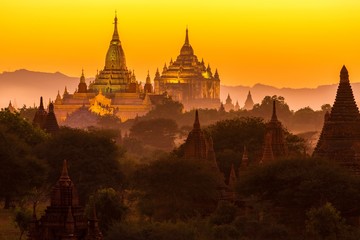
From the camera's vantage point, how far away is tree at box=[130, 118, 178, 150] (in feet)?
616

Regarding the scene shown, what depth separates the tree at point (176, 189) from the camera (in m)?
76.2

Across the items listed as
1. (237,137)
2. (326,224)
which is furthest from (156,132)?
(326,224)

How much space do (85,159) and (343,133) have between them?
14013 mm

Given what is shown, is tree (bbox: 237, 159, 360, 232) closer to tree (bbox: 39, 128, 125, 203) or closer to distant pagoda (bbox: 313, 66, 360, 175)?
distant pagoda (bbox: 313, 66, 360, 175)

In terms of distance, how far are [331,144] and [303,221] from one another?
37.2ft

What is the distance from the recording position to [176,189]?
77.8m

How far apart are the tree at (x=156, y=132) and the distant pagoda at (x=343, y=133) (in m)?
103

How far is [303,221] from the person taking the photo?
7100cm

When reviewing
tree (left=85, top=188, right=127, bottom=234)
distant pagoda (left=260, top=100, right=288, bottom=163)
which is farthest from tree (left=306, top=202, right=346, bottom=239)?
distant pagoda (left=260, top=100, right=288, bottom=163)

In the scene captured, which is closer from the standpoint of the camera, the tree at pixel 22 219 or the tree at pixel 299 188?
the tree at pixel 22 219

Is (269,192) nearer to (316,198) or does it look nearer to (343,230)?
(316,198)

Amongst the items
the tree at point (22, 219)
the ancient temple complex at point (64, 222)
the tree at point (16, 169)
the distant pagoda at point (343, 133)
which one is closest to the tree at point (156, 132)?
the tree at point (16, 169)

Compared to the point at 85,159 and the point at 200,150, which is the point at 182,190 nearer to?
the point at 200,150

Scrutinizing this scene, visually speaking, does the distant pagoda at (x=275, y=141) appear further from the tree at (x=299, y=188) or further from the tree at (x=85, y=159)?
the tree at (x=299, y=188)
